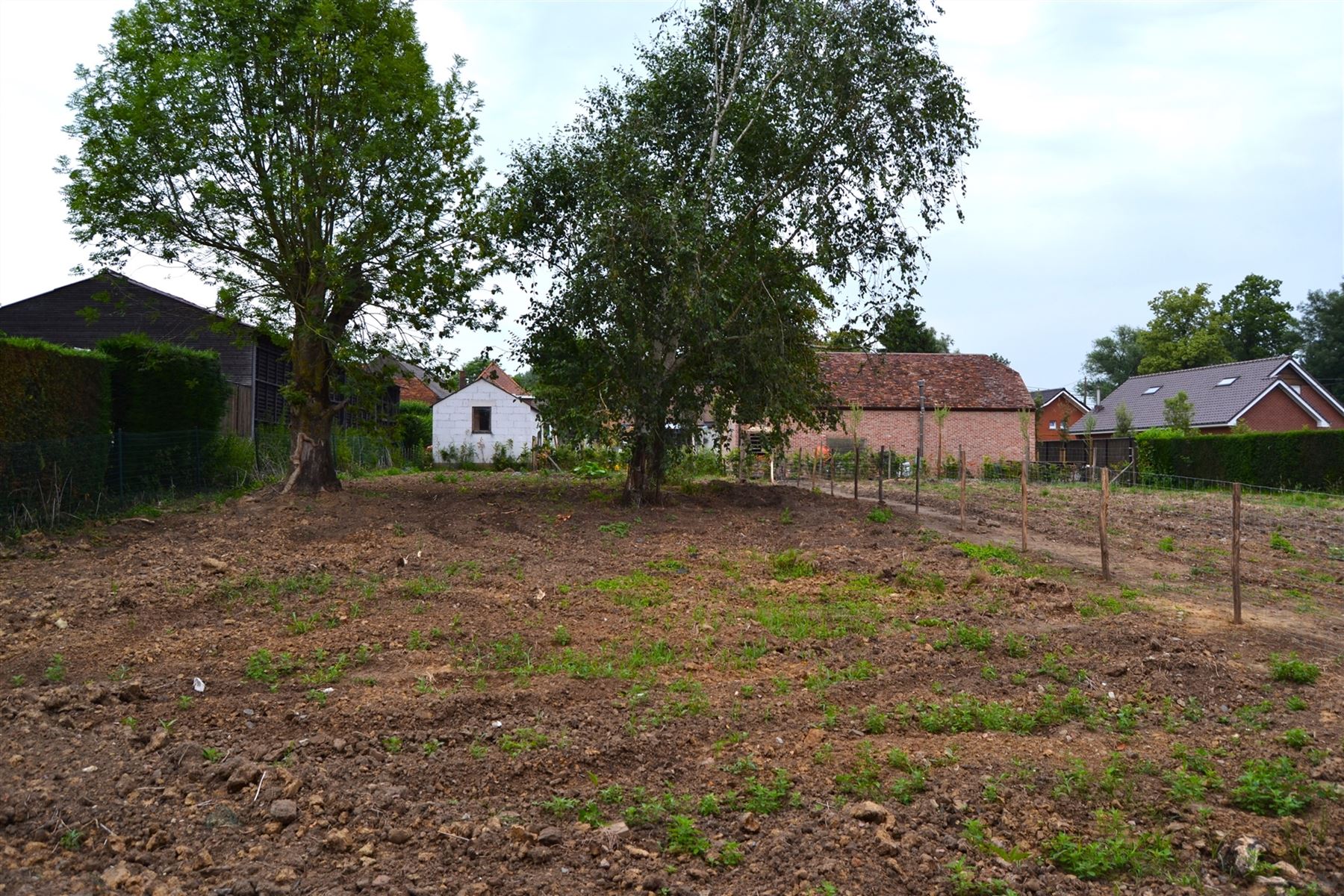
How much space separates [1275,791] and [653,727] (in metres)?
3.15

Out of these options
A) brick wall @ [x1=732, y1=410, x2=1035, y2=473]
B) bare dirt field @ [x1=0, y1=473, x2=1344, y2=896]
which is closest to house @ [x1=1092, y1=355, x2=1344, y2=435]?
brick wall @ [x1=732, y1=410, x2=1035, y2=473]

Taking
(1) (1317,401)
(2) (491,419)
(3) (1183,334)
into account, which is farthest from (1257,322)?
(2) (491,419)

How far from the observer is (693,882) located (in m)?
4.02

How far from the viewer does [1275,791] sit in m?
4.62

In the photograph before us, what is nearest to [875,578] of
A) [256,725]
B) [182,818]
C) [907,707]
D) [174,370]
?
[907,707]

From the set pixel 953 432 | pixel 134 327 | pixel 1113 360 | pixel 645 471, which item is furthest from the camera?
pixel 1113 360

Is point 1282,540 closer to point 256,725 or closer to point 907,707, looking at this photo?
point 907,707

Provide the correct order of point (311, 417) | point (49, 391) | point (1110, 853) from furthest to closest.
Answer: point (311, 417) → point (49, 391) → point (1110, 853)

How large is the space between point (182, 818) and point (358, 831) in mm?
840

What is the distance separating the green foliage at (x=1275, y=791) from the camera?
4539 mm

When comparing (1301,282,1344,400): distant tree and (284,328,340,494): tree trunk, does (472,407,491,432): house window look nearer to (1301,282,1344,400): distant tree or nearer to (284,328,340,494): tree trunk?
(284,328,340,494): tree trunk

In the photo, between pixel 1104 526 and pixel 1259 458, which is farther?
pixel 1259 458

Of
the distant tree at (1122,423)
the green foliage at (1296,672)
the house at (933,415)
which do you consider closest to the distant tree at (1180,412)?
the distant tree at (1122,423)

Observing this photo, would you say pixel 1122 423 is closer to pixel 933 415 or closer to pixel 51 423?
pixel 933 415
